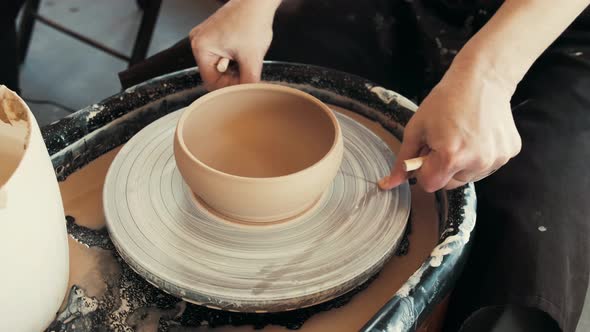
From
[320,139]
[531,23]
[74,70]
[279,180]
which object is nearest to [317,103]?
[320,139]

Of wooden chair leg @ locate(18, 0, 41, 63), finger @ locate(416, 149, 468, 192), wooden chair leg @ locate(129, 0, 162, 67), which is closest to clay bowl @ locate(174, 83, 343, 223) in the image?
finger @ locate(416, 149, 468, 192)

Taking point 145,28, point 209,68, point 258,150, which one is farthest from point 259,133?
point 145,28

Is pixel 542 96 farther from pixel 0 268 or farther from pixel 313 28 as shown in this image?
pixel 0 268

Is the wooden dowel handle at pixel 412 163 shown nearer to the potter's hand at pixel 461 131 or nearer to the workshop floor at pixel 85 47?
the potter's hand at pixel 461 131

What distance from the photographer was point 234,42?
90cm

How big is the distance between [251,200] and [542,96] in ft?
1.75

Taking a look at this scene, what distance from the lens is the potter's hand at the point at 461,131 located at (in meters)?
0.71

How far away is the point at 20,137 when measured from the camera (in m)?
0.63

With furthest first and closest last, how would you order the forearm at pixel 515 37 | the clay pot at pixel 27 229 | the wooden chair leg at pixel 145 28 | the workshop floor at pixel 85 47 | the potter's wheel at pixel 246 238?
the workshop floor at pixel 85 47 → the wooden chair leg at pixel 145 28 → the forearm at pixel 515 37 → the potter's wheel at pixel 246 238 → the clay pot at pixel 27 229

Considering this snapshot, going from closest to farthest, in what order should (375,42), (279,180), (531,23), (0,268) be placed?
(0,268), (279,180), (531,23), (375,42)

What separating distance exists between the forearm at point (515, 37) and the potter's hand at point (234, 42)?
31cm

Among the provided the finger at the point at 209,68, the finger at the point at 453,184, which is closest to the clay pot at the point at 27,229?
the finger at the point at 209,68

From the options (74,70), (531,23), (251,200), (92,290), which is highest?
(531,23)

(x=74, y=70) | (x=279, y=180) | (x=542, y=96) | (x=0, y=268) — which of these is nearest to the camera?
(x=0, y=268)
